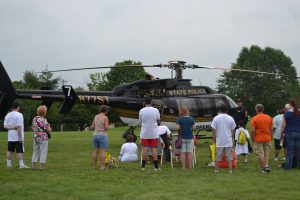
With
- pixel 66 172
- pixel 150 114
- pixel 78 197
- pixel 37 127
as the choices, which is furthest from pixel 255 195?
pixel 37 127

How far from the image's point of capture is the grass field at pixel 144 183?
887cm

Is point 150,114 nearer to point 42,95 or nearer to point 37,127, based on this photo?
point 37,127

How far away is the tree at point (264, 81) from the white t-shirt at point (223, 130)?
58908mm

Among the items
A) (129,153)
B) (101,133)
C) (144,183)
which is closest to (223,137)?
(144,183)

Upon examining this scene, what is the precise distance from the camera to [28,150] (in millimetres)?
18906

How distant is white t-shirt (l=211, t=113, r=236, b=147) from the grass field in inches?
28.6

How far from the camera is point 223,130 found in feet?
40.4

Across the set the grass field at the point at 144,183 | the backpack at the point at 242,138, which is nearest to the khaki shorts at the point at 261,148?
the grass field at the point at 144,183

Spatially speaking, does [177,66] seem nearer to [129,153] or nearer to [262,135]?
[129,153]

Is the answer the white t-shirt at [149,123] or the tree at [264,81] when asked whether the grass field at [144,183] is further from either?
the tree at [264,81]

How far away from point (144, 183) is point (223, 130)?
3008 mm

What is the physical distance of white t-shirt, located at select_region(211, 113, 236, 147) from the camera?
12281 millimetres

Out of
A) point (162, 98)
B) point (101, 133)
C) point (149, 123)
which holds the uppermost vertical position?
point (162, 98)

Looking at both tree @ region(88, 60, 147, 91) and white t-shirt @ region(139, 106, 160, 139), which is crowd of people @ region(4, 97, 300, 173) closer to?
white t-shirt @ region(139, 106, 160, 139)
